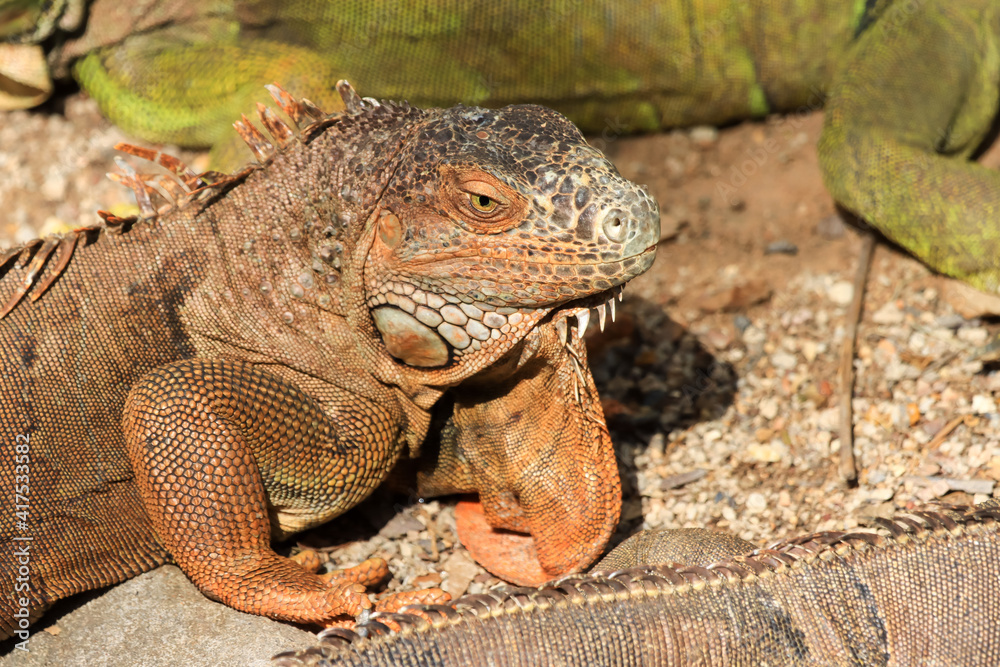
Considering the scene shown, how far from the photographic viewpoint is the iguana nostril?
2971mm

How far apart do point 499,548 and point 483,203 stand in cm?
154

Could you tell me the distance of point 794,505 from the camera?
163 inches

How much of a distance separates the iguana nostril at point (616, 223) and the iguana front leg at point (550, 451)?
1.67 ft

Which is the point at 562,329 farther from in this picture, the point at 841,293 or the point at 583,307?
the point at 841,293

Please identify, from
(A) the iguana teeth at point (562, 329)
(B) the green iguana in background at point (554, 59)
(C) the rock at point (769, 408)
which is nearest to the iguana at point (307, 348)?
(A) the iguana teeth at point (562, 329)

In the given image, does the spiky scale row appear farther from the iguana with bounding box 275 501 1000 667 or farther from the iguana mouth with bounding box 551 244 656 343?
the iguana with bounding box 275 501 1000 667

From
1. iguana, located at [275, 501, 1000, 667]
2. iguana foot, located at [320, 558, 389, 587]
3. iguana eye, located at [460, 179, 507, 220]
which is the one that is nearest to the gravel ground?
iguana foot, located at [320, 558, 389, 587]

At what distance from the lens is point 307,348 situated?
349 centimetres

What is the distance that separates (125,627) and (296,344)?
1.16 metres

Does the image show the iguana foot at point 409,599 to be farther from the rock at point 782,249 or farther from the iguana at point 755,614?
the rock at point 782,249

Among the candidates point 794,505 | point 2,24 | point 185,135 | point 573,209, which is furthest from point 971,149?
point 2,24

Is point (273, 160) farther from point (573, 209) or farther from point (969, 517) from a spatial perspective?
point (969, 517)

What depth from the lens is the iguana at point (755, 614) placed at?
113 inches

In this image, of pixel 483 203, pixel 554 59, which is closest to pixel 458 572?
pixel 483 203
